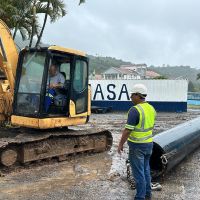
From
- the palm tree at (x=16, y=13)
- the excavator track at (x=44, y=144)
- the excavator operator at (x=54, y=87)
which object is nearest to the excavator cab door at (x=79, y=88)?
the excavator operator at (x=54, y=87)

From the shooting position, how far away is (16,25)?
877 inches

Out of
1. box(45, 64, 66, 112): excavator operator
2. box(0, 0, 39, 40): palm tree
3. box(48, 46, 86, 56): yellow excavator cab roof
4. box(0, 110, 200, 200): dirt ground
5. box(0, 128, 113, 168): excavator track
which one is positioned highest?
box(0, 0, 39, 40): palm tree

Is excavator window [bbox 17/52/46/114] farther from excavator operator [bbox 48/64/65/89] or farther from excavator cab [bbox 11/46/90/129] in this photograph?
excavator operator [bbox 48/64/65/89]

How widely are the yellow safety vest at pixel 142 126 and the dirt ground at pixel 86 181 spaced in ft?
3.98

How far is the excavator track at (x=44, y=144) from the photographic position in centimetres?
931

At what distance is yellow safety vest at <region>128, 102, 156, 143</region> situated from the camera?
692 centimetres

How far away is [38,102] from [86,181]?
226 cm

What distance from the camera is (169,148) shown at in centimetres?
892

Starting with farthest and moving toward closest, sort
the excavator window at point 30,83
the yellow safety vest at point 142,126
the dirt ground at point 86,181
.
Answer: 1. the excavator window at point 30,83
2. the dirt ground at point 86,181
3. the yellow safety vest at point 142,126

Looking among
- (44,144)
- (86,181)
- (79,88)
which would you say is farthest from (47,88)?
(86,181)

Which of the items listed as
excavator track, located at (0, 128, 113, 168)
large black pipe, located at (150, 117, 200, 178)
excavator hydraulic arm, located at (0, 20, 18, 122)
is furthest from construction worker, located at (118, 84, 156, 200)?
excavator hydraulic arm, located at (0, 20, 18, 122)

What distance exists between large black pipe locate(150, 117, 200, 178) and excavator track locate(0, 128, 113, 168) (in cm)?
232

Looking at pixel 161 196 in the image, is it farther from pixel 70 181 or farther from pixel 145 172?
Answer: pixel 70 181

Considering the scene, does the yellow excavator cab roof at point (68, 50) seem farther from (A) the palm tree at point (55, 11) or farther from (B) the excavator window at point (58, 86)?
(A) the palm tree at point (55, 11)
